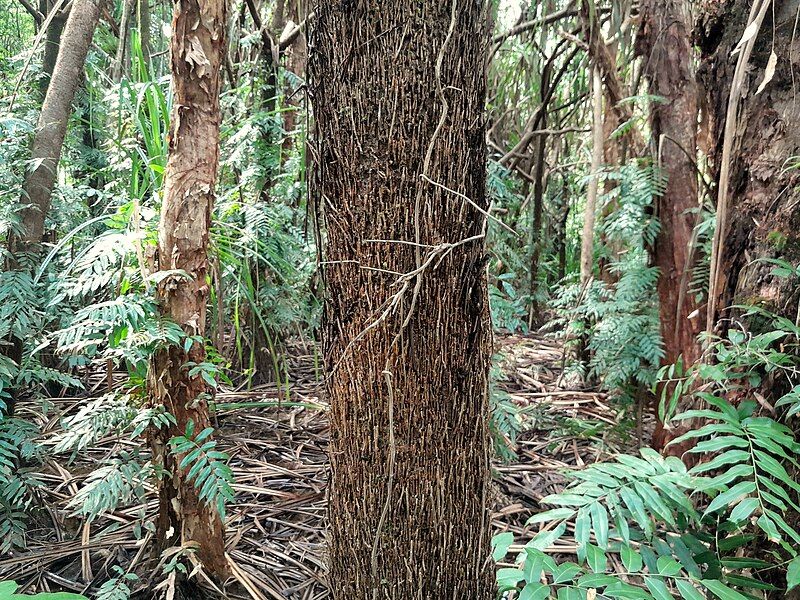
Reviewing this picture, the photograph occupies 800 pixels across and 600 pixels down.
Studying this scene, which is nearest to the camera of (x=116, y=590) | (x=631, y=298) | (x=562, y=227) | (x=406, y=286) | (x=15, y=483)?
(x=406, y=286)

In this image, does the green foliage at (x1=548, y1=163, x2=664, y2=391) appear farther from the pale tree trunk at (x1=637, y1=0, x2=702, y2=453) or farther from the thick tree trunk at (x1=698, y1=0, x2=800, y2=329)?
the thick tree trunk at (x1=698, y1=0, x2=800, y2=329)

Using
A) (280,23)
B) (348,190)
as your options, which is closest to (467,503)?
(348,190)

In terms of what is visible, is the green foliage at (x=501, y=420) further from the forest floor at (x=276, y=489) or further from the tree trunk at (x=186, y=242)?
the tree trunk at (x=186, y=242)

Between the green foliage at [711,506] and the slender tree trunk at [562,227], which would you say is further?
the slender tree trunk at [562,227]

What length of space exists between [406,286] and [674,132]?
6.67ft

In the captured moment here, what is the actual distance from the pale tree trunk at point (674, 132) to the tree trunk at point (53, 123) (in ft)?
7.83

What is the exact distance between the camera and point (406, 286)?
1.11 meters

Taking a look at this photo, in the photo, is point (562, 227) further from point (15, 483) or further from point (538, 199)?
point (15, 483)

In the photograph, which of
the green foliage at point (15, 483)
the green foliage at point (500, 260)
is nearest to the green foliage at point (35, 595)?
the green foliage at point (500, 260)

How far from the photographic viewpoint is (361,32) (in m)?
1.09

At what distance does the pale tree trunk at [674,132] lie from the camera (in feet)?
8.27

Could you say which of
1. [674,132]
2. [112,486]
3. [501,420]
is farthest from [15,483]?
[674,132]

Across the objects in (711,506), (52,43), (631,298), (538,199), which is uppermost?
(52,43)

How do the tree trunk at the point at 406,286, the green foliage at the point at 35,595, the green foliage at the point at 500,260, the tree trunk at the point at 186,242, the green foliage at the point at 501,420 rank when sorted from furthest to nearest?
the green foliage at the point at 500,260 < the green foliage at the point at 501,420 < the tree trunk at the point at 186,242 < the tree trunk at the point at 406,286 < the green foliage at the point at 35,595
